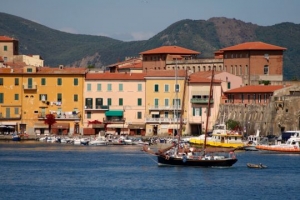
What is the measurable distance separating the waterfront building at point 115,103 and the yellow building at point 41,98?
1.03 meters

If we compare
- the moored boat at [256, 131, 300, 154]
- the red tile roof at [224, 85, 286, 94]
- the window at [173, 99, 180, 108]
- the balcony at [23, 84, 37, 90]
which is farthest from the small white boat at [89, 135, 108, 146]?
the moored boat at [256, 131, 300, 154]

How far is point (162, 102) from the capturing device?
124000 millimetres

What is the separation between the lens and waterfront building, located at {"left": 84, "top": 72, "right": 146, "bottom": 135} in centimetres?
12400

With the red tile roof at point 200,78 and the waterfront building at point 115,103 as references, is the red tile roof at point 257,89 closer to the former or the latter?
the red tile roof at point 200,78

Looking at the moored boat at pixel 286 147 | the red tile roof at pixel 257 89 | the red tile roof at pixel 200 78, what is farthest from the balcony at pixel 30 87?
the moored boat at pixel 286 147

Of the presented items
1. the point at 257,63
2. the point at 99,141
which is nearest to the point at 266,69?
the point at 257,63

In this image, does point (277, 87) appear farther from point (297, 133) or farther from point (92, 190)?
point (92, 190)

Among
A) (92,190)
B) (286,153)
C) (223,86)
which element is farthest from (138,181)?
(223,86)

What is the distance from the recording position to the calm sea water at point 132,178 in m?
67.3

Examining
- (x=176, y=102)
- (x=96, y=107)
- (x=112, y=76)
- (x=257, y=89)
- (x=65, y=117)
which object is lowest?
(x=65, y=117)

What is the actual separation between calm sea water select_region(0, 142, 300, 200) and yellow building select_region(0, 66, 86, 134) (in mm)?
22685

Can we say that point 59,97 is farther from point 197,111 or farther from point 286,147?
point 286,147

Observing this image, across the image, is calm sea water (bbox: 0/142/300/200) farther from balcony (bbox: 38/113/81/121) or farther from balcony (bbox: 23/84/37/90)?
balcony (bbox: 23/84/37/90)

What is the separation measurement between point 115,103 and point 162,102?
4.91 meters
